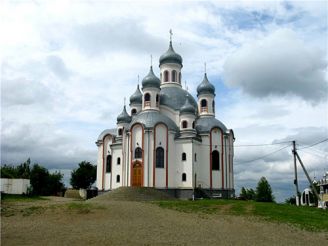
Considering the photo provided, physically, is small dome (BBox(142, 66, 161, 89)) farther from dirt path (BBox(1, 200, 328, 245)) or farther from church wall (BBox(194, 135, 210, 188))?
dirt path (BBox(1, 200, 328, 245))

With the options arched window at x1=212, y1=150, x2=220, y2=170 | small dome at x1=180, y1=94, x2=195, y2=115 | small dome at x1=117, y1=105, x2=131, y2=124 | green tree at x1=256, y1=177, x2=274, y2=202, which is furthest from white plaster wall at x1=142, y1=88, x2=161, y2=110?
green tree at x1=256, y1=177, x2=274, y2=202

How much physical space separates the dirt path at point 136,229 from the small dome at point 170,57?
98.3 ft

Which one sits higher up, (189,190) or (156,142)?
(156,142)

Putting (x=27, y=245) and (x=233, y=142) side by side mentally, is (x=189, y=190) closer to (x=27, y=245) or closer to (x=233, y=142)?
(x=233, y=142)

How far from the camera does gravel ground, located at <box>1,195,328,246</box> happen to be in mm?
17047

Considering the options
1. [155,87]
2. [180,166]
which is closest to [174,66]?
[155,87]

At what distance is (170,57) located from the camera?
173ft

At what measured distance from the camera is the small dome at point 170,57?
52.7 m

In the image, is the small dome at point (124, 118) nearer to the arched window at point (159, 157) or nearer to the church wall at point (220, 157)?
the arched window at point (159, 157)

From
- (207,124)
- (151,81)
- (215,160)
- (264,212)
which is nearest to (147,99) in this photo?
(151,81)

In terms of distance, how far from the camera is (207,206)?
3005cm

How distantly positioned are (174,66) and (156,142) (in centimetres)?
1339

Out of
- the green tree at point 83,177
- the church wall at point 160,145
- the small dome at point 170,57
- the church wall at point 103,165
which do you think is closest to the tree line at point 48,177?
the green tree at point 83,177

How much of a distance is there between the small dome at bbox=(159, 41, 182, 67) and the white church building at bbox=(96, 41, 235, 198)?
0.04m
